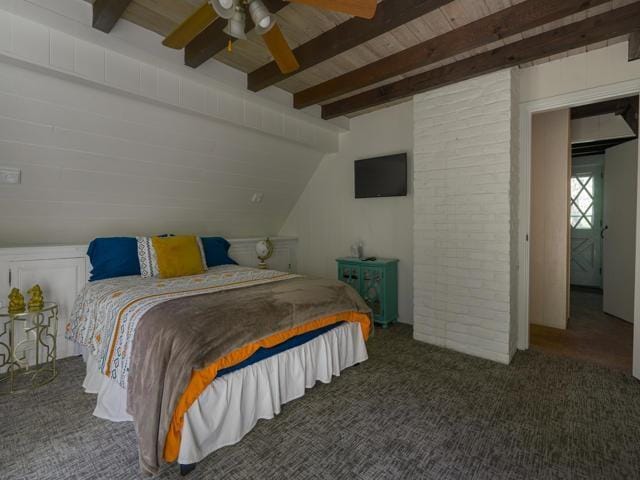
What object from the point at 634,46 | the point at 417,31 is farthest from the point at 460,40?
the point at 634,46

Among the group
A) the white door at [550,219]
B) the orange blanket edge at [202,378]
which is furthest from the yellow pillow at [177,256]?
the white door at [550,219]

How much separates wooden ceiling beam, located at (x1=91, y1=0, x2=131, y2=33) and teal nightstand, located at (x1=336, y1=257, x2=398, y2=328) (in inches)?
115

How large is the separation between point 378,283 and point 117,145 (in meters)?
2.82

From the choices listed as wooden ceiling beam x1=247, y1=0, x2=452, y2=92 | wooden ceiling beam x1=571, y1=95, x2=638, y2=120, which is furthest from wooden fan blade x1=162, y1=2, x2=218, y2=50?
wooden ceiling beam x1=571, y1=95, x2=638, y2=120

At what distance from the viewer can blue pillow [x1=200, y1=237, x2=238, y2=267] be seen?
3605 mm

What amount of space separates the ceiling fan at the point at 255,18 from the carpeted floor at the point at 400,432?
2147 mm

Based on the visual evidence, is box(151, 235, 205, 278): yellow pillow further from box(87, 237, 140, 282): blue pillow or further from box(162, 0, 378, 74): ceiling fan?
box(162, 0, 378, 74): ceiling fan

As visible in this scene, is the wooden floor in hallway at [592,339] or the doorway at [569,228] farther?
the doorway at [569,228]

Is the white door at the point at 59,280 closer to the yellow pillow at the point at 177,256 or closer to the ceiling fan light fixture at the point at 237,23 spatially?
the yellow pillow at the point at 177,256

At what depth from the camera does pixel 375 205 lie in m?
4.05

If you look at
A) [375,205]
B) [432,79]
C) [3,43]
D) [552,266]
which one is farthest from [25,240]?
[552,266]

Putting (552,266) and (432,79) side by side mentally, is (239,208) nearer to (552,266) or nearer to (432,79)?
(432,79)

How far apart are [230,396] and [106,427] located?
0.82 m

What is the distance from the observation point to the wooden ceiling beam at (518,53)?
86.0 inches
